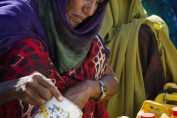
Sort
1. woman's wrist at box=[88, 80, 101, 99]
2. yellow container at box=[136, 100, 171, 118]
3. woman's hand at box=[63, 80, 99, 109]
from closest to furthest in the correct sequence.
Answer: woman's hand at box=[63, 80, 99, 109] < woman's wrist at box=[88, 80, 101, 99] < yellow container at box=[136, 100, 171, 118]

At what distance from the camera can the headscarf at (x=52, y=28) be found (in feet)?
4.14

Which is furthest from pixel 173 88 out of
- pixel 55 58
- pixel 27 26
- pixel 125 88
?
pixel 27 26

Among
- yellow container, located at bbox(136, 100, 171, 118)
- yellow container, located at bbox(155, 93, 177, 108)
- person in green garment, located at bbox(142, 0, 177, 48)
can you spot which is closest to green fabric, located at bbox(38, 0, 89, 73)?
yellow container, located at bbox(136, 100, 171, 118)

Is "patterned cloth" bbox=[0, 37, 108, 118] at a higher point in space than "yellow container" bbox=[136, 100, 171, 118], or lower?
higher

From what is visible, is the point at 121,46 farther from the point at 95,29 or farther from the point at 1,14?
the point at 1,14

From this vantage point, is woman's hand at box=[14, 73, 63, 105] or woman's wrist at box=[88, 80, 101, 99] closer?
woman's hand at box=[14, 73, 63, 105]

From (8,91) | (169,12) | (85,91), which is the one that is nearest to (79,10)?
(85,91)

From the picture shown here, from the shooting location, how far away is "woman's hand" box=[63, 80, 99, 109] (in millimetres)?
1390

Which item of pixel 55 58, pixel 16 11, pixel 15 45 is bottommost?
pixel 55 58

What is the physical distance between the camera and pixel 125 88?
2203mm

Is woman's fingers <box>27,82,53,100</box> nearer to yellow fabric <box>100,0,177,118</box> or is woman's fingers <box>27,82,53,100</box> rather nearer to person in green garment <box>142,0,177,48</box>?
yellow fabric <box>100,0,177,118</box>

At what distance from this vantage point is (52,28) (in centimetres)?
140

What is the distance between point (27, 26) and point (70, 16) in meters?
0.20

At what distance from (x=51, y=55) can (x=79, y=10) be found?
199 millimetres
